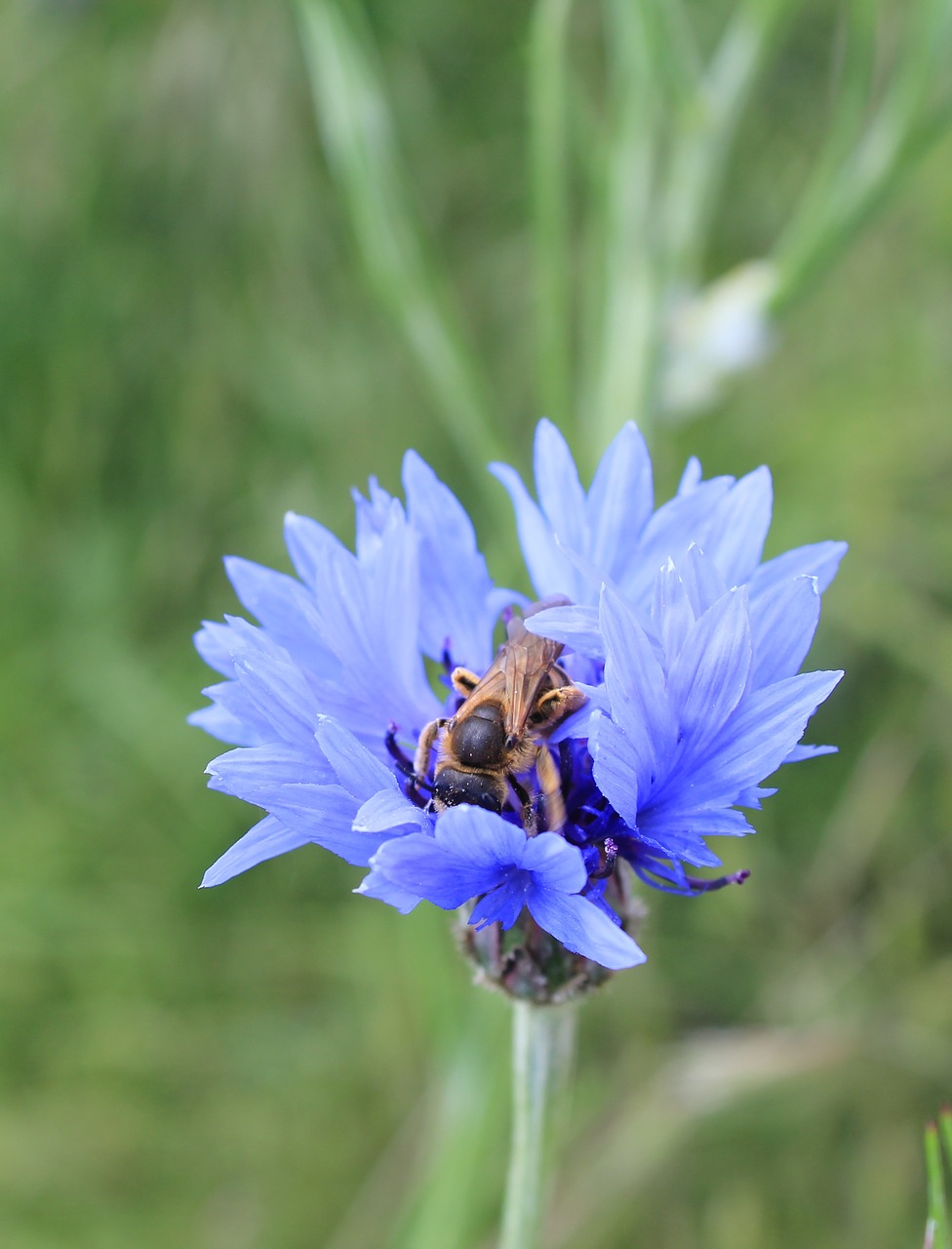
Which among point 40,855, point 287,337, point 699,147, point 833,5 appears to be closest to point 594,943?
point 699,147

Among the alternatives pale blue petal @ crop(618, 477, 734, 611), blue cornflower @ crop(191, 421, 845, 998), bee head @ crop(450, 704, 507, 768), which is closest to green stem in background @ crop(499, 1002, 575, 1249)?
blue cornflower @ crop(191, 421, 845, 998)

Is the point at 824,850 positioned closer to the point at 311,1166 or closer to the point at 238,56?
the point at 311,1166

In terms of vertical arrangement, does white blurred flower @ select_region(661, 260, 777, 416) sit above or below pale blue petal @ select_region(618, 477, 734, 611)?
above

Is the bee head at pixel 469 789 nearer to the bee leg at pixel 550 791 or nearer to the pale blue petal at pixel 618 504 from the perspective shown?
the bee leg at pixel 550 791

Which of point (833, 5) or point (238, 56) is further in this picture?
point (833, 5)

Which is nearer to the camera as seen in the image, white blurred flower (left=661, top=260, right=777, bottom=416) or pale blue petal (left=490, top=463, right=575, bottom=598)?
pale blue petal (left=490, top=463, right=575, bottom=598)

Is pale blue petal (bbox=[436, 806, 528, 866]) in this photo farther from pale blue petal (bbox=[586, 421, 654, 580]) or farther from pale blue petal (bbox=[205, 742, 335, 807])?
pale blue petal (bbox=[586, 421, 654, 580])

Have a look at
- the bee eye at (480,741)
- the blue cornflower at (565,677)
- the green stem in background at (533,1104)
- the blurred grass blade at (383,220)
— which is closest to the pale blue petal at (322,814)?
the blue cornflower at (565,677)


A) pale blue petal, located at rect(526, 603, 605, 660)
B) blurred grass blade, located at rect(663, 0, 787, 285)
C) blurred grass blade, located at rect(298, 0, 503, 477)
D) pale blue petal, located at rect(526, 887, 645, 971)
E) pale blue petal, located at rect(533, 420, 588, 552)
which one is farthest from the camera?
blurred grass blade, located at rect(663, 0, 787, 285)
